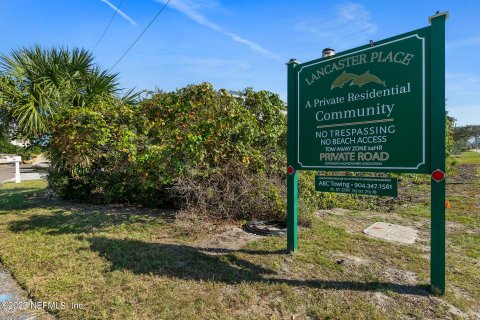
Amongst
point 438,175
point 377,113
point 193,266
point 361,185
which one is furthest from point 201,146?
point 438,175

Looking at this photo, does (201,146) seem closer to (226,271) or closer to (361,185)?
(226,271)

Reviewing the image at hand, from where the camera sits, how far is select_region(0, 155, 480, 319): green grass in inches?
109

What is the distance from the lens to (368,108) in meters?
3.38

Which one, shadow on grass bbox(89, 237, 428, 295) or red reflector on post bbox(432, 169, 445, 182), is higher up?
red reflector on post bbox(432, 169, 445, 182)

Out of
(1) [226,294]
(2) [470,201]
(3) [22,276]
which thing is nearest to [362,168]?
(1) [226,294]

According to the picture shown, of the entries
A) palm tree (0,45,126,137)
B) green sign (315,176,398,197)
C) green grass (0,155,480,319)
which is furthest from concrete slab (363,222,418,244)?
palm tree (0,45,126,137)

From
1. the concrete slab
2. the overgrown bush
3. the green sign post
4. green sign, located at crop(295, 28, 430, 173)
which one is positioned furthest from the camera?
the overgrown bush

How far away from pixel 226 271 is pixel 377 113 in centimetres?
244

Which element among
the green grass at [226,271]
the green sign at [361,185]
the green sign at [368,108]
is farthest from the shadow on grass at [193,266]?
the green sign at [368,108]

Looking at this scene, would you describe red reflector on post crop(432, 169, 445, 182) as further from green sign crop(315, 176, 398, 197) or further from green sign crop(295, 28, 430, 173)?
green sign crop(315, 176, 398, 197)

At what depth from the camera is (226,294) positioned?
119 inches

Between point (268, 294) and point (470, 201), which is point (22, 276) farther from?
point (470, 201)

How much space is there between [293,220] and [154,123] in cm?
343

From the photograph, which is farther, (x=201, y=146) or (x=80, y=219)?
(x=80, y=219)
